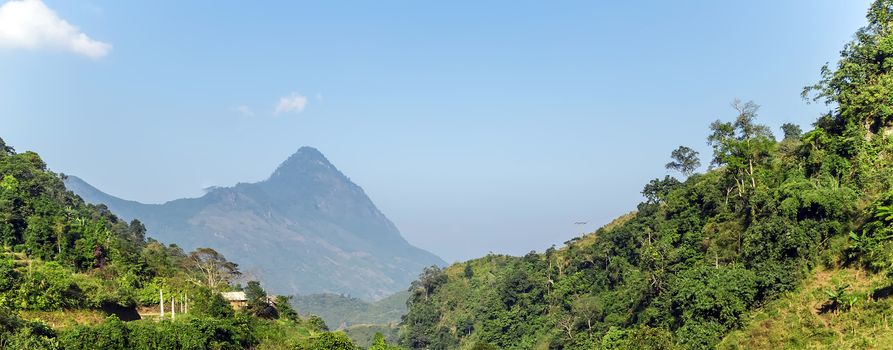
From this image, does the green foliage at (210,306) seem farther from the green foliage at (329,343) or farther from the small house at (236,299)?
the green foliage at (329,343)

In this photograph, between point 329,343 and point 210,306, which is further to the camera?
point 210,306

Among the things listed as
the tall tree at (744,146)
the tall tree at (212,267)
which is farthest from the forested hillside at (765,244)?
the tall tree at (212,267)

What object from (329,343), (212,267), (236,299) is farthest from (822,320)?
(212,267)

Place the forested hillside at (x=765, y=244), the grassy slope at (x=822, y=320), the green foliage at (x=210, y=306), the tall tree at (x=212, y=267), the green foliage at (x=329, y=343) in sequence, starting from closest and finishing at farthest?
1. the grassy slope at (x=822, y=320)
2. the forested hillside at (x=765, y=244)
3. the green foliage at (x=329, y=343)
4. the green foliage at (x=210, y=306)
5. the tall tree at (x=212, y=267)

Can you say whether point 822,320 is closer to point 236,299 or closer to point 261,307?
point 261,307

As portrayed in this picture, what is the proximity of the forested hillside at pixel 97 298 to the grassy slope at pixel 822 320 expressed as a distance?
26.0 m

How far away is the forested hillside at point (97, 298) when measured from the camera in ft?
135

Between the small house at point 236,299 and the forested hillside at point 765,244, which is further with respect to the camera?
the small house at point 236,299

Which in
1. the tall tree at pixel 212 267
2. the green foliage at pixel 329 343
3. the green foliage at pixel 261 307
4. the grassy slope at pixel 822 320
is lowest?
the grassy slope at pixel 822 320

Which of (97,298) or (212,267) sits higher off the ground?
(212,267)

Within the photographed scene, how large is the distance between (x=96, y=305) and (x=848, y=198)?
164ft

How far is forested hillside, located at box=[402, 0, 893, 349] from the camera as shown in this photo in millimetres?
41031

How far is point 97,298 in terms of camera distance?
48875 millimetres

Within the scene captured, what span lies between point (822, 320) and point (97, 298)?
150ft
